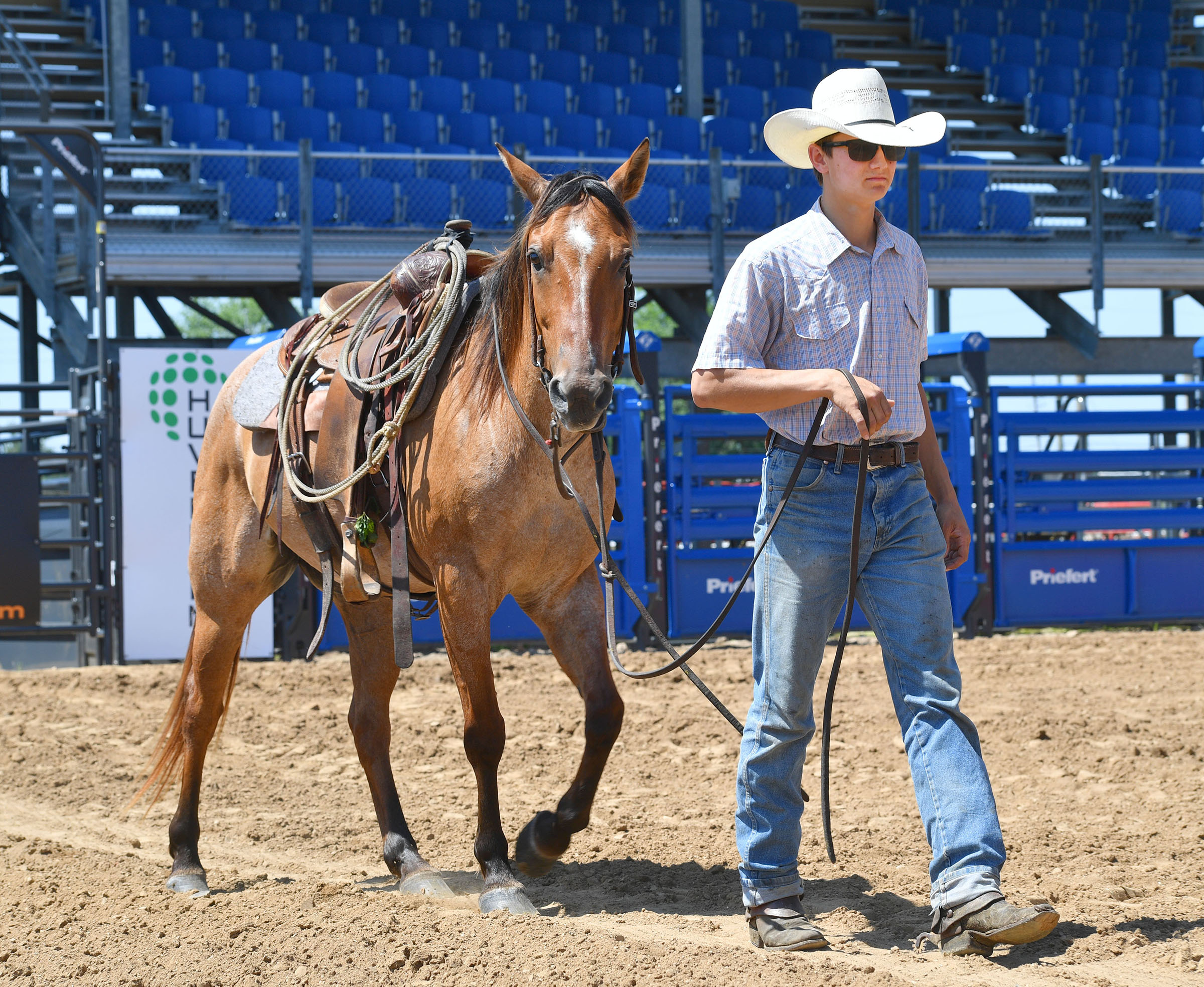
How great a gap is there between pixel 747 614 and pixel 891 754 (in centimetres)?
426

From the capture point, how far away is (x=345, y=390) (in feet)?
14.2

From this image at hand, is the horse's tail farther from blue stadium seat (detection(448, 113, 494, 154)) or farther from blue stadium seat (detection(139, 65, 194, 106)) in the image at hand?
blue stadium seat (detection(139, 65, 194, 106))

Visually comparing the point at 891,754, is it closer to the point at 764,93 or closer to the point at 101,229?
the point at 101,229

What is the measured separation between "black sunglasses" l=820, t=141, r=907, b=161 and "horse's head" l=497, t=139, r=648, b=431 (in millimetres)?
574

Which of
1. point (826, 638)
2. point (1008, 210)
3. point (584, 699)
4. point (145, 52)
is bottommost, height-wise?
point (584, 699)

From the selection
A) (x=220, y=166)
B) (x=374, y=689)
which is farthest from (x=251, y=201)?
(x=374, y=689)

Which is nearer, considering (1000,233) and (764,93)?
(1000,233)

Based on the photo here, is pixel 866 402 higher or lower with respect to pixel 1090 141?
lower

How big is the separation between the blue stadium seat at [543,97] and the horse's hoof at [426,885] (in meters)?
13.2

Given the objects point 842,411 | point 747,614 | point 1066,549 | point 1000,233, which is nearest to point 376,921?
point 842,411

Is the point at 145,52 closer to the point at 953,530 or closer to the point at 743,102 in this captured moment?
the point at 743,102

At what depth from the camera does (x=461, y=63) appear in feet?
54.5

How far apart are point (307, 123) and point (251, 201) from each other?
92.7 inches

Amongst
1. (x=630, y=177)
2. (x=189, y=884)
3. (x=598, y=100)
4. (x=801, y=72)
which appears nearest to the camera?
(x=630, y=177)
